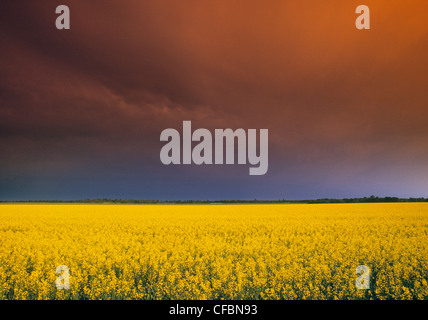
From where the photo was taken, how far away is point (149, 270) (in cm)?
687

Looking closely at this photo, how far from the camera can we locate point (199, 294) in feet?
17.5

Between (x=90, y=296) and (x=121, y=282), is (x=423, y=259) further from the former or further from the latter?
(x=90, y=296)

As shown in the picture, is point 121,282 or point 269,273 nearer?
point 121,282
